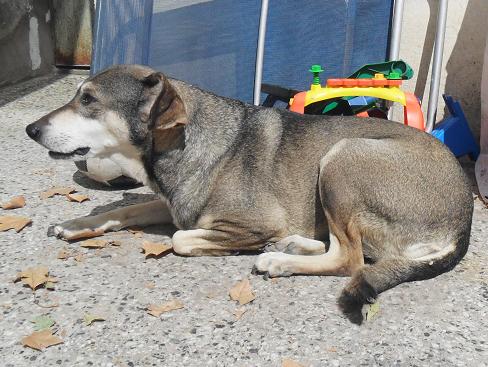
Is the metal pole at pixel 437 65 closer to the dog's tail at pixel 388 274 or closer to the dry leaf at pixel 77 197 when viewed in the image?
the dog's tail at pixel 388 274

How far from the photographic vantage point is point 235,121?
12.1 feet

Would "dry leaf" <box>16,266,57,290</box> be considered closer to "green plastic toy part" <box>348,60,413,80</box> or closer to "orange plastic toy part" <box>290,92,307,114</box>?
"orange plastic toy part" <box>290,92,307,114</box>

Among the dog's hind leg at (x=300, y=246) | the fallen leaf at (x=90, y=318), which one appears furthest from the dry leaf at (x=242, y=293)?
the fallen leaf at (x=90, y=318)

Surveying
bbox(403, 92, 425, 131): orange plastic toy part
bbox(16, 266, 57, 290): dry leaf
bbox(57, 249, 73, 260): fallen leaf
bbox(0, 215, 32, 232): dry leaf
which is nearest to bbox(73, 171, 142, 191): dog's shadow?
bbox(0, 215, 32, 232): dry leaf

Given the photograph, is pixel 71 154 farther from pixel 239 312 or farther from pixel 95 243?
pixel 239 312

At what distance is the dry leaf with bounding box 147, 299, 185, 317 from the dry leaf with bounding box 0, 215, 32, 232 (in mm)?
1399

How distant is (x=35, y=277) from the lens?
321 centimetres

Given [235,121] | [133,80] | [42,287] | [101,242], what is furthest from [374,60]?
[42,287]

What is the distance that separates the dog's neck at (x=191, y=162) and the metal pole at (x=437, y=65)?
2332 mm

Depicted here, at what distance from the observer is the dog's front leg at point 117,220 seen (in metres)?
3.70

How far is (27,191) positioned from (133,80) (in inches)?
68.4

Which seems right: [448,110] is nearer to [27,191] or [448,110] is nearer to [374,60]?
[374,60]

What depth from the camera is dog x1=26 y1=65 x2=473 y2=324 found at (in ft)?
10.6

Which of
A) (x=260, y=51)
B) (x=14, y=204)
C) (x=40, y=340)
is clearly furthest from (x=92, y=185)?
(x=40, y=340)
